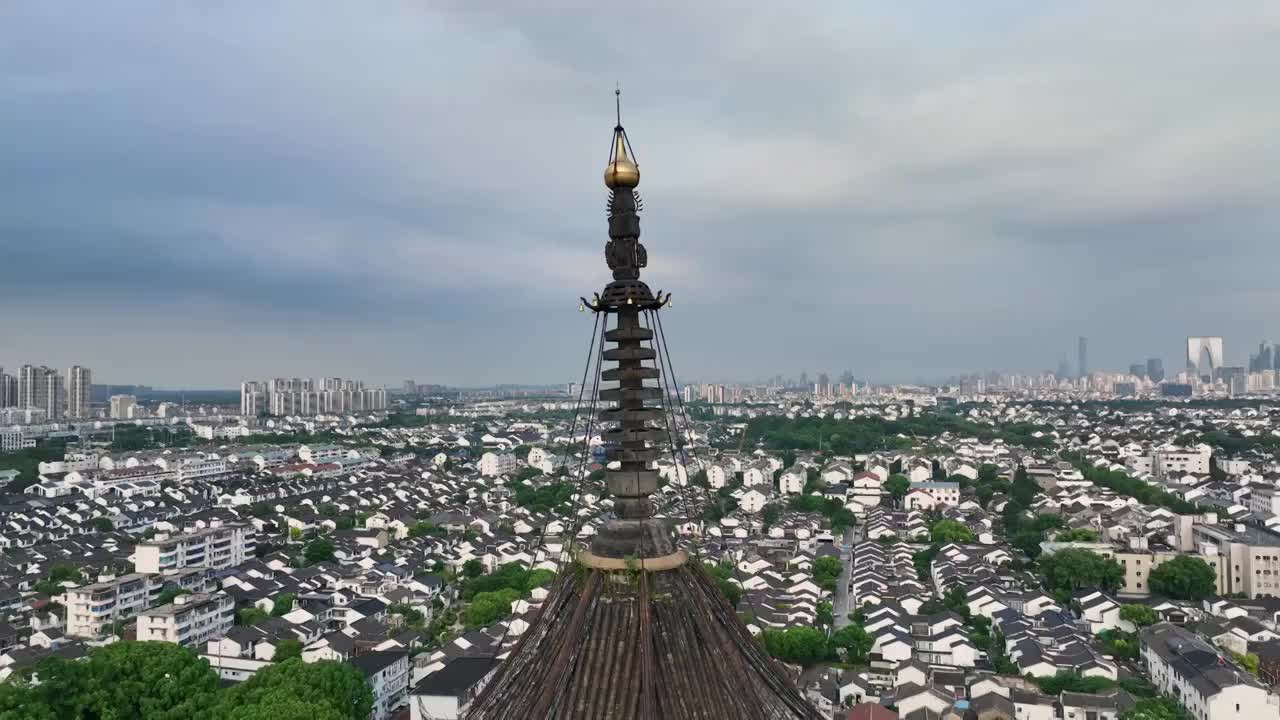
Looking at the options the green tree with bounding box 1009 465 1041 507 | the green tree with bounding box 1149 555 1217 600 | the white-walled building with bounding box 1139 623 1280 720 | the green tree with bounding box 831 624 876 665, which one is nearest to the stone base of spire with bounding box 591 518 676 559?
the white-walled building with bounding box 1139 623 1280 720

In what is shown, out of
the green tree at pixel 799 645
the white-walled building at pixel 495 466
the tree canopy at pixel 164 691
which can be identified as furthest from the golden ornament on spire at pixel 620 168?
the white-walled building at pixel 495 466

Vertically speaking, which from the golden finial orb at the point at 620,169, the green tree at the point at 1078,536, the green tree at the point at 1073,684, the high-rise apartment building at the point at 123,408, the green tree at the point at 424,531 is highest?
the golden finial orb at the point at 620,169

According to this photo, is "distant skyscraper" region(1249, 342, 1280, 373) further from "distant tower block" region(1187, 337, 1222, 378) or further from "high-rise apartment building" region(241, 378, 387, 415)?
"high-rise apartment building" region(241, 378, 387, 415)

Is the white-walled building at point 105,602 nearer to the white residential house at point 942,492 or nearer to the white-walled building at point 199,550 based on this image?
the white-walled building at point 199,550

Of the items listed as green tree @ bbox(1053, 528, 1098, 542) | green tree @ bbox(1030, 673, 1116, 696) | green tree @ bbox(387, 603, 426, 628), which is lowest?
green tree @ bbox(387, 603, 426, 628)

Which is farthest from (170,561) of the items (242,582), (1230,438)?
(1230,438)

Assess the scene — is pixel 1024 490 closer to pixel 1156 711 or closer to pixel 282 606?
pixel 1156 711

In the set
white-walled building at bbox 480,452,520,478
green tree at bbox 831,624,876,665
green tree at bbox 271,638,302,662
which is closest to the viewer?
green tree at bbox 271,638,302,662
